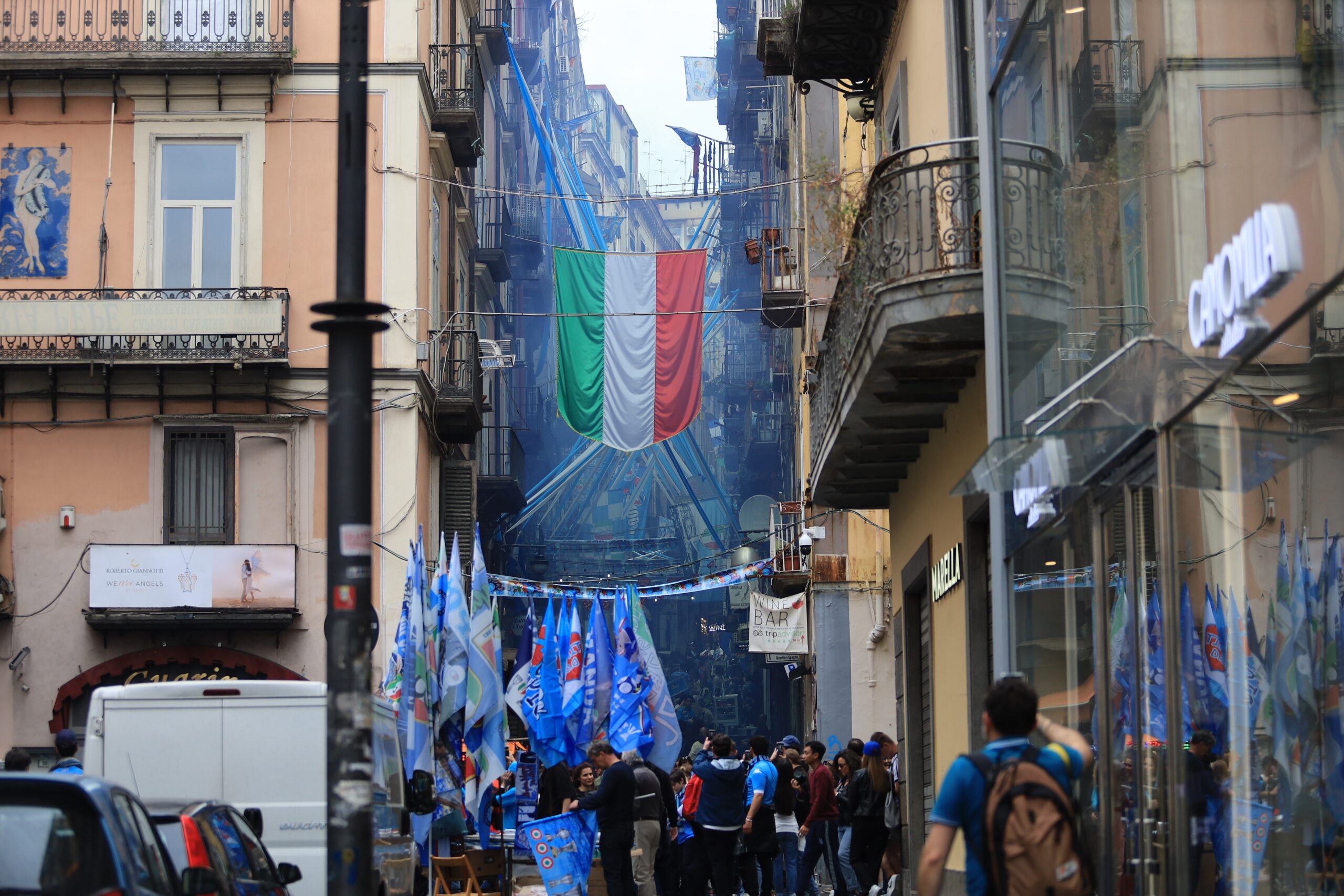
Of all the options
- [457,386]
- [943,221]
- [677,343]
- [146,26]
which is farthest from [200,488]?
[943,221]

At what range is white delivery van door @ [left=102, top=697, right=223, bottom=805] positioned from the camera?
11.9 metres

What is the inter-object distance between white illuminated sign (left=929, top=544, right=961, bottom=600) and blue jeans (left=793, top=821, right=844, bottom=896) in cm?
390

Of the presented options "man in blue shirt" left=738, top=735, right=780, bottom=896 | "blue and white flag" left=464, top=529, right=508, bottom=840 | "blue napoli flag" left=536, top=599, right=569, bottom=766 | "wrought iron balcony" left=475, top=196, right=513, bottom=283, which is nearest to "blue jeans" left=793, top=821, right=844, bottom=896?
"man in blue shirt" left=738, top=735, right=780, bottom=896

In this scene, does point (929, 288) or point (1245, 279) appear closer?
point (1245, 279)

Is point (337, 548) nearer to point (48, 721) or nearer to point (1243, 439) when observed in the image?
point (1243, 439)

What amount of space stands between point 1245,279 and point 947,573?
26.7 ft

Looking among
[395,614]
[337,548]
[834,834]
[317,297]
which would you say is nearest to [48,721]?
[395,614]

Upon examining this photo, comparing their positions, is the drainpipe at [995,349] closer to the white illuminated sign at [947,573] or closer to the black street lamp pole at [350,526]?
the white illuminated sign at [947,573]

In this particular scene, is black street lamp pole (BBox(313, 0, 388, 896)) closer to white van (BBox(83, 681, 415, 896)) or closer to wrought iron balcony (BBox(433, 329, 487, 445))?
white van (BBox(83, 681, 415, 896))

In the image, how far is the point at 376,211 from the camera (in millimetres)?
24516

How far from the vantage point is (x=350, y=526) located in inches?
248

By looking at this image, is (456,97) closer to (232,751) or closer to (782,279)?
(782,279)

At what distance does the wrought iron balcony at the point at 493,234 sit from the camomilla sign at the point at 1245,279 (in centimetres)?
2737

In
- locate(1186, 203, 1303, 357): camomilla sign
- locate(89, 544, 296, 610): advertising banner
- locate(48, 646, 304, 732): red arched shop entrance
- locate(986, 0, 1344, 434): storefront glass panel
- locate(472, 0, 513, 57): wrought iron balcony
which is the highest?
locate(472, 0, 513, 57): wrought iron balcony
